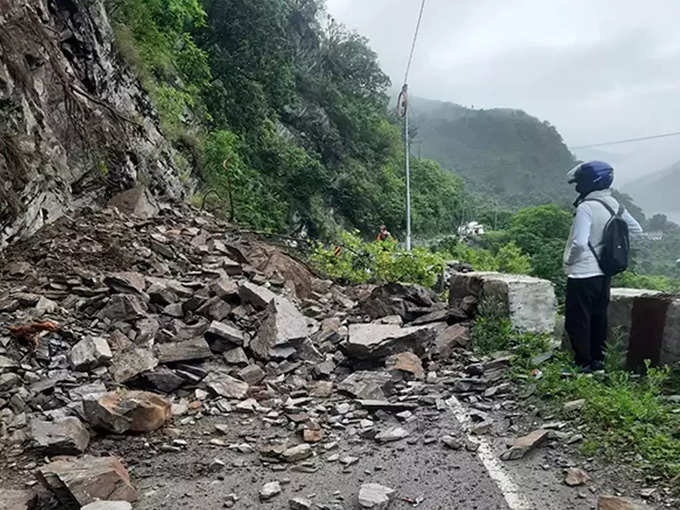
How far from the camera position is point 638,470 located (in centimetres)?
283

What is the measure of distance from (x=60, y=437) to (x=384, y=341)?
113 inches

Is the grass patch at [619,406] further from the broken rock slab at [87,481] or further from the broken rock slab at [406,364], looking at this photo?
the broken rock slab at [87,481]

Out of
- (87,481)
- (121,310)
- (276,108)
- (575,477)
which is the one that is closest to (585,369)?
(575,477)

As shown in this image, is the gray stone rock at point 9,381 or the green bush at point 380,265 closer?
the gray stone rock at point 9,381

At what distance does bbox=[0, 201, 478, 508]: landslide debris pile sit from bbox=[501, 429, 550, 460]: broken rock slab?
76 cm

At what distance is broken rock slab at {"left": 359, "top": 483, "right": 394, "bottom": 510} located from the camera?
2613 millimetres

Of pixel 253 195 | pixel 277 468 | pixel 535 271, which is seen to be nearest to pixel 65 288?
pixel 277 468

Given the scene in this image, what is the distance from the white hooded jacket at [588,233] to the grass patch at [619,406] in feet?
2.24

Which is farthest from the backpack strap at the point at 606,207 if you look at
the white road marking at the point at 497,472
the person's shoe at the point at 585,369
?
the white road marking at the point at 497,472

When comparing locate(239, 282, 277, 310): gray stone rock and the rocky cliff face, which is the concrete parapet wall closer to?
locate(239, 282, 277, 310): gray stone rock

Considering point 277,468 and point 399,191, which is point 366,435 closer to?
point 277,468

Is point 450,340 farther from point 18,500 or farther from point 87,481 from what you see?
point 18,500

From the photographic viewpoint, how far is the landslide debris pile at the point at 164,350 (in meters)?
3.43

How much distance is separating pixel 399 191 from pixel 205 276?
2272 cm
